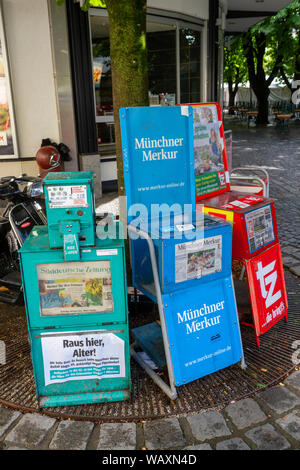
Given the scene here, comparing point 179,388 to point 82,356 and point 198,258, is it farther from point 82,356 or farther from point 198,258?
point 198,258

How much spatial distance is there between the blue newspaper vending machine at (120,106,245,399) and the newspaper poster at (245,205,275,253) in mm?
363

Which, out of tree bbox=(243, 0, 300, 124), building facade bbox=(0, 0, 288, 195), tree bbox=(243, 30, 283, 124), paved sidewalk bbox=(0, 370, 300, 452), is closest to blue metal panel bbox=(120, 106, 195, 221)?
paved sidewalk bbox=(0, 370, 300, 452)

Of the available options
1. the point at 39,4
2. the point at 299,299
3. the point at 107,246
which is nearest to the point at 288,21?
the point at 39,4

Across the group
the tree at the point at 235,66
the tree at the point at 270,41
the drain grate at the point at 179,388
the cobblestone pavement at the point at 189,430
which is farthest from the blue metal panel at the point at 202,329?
the tree at the point at 235,66

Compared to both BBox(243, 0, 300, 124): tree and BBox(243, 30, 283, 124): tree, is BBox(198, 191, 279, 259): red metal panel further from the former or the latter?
BBox(243, 30, 283, 124): tree

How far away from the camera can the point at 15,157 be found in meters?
7.49

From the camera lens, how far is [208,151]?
374 centimetres

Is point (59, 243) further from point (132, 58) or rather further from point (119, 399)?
point (132, 58)

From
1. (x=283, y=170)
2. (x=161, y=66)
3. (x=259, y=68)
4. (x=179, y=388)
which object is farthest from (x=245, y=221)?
(x=259, y=68)

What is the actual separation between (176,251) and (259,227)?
0.98 metres

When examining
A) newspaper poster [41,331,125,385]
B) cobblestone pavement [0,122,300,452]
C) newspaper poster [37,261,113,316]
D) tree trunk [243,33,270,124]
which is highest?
tree trunk [243,33,270,124]

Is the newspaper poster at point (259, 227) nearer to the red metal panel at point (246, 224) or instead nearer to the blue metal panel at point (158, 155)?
the red metal panel at point (246, 224)

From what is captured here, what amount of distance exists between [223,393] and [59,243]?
5.05ft

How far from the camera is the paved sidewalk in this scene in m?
2.48
